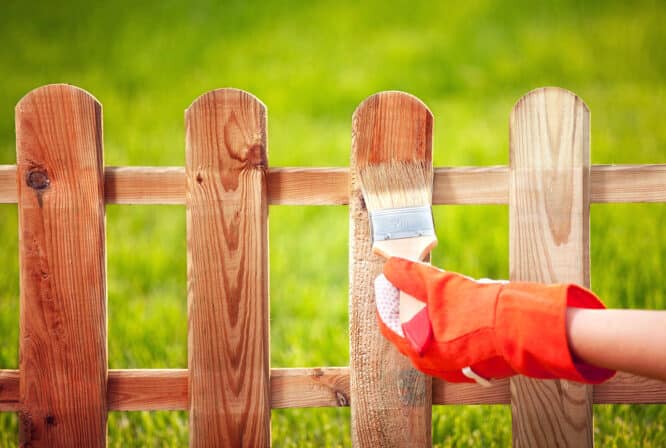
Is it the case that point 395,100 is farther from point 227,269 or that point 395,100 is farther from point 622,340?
point 622,340

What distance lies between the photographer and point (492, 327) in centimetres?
134

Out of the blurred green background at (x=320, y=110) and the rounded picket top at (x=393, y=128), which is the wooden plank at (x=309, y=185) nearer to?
the rounded picket top at (x=393, y=128)

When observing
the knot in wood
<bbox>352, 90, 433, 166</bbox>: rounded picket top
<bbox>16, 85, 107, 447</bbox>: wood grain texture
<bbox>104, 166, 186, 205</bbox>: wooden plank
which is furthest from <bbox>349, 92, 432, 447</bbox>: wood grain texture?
the knot in wood

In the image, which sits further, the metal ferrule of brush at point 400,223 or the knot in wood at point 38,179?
the knot in wood at point 38,179

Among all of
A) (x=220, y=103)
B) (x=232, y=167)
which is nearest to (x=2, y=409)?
(x=232, y=167)

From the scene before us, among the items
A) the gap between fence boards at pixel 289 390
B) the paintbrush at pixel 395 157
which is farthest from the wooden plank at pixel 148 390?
the paintbrush at pixel 395 157

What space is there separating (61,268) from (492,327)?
1.23 meters

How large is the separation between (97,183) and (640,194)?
1570 millimetres

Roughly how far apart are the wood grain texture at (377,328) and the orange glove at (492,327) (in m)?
0.20

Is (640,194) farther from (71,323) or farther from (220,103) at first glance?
(71,323)

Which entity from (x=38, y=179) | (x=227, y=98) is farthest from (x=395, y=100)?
(x=38, y=179)

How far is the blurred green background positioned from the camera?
9.50 feet

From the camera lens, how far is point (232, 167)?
5.88 ft

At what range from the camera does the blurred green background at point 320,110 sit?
290 cm
